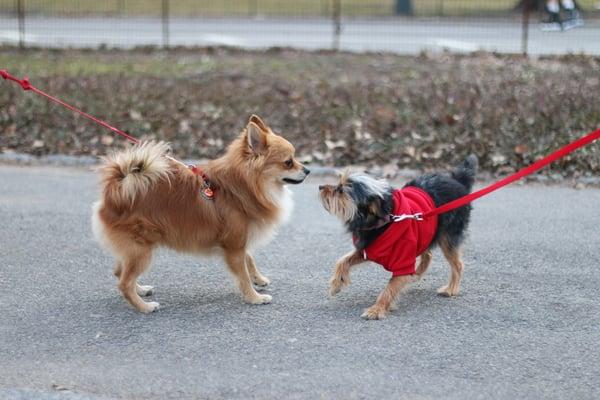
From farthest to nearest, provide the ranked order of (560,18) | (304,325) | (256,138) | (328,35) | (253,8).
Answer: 1. (253,8)
2. (328,35)
3. (560,18)
4. (256,138)
5. (304,325)

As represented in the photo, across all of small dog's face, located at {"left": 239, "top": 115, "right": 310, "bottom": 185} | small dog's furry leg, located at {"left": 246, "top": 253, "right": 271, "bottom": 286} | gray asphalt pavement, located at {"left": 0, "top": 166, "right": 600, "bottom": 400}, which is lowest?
gray asphalt pavement, located at {"left": 0, "top": 166, "right": 600, "bottom": 400}

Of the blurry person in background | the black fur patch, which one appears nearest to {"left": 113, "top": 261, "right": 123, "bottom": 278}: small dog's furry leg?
the black fur patch

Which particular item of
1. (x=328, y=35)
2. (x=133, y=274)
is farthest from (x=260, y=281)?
(x=328, y=35)

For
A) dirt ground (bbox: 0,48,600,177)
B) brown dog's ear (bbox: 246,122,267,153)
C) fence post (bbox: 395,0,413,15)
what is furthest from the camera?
fence post (bbox: 395,0,413,15)

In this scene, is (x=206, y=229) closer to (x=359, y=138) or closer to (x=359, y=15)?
(x=359, y=138)

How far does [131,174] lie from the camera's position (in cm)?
527

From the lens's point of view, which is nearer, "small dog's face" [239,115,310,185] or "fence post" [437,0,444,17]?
"small dog's face" [239,115,310,185]

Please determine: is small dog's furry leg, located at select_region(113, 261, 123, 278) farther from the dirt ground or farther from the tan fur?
the dirt ground

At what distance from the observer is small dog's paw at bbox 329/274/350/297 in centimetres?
541

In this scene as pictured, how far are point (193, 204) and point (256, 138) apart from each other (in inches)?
24.3

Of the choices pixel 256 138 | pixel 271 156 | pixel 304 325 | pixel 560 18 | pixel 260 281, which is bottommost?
pixel 304 325

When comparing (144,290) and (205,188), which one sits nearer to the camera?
(205,188)

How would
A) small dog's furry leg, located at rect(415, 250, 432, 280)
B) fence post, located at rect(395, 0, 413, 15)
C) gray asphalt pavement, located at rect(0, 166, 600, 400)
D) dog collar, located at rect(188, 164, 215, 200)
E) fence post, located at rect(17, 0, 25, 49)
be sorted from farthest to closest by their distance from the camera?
fence post, located at rect(395, 0, 413, 15)
fence post, located at rect(17, 0, 25, 49)
small dog's furry leg, located at rect(415, 250, 432, 280)
dog collar, located at rect(188, 164, 215, 200)
gray asphalt pavement, located at rect(0, 166, 600, 400)

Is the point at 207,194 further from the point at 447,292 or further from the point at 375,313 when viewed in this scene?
the point at 447,292
